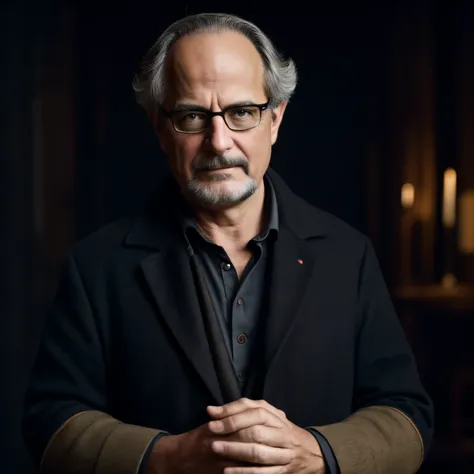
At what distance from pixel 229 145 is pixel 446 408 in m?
4.22

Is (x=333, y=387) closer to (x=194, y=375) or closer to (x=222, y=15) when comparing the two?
(x=194, y=375)

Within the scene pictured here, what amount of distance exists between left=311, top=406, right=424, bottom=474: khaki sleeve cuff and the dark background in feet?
9.84

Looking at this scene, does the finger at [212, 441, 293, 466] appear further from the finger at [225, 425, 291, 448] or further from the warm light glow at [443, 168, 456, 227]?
the warm light glow at [443, 168, 456, 227]

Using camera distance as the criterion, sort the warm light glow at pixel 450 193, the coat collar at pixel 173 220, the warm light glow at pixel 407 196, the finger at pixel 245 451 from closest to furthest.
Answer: the finger at pixel 245 451 < the coat collar at pixel 173 220 < the warm light glow at pixel 450 193 < the warm light glow at pixel 407 196

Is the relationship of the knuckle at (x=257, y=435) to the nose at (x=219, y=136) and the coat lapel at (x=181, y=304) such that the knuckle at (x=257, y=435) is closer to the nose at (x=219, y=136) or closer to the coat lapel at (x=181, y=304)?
the coat lapel at (x=181, y=304)

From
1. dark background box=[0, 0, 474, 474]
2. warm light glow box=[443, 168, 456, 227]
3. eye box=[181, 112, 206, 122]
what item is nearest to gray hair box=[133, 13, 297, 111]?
eye box=[181, 112, 206, 122]

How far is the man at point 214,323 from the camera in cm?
201

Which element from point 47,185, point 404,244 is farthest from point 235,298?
point 404,244

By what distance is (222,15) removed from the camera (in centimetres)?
214

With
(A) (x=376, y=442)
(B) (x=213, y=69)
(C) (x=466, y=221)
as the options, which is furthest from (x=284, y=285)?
(C) (x=466, y=221)

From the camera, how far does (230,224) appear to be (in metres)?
2.23

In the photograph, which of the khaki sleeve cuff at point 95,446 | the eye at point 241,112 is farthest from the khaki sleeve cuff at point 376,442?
the eye at point 241,112

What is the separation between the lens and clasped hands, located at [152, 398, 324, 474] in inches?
73.6

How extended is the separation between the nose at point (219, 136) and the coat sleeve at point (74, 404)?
49 centimetres
